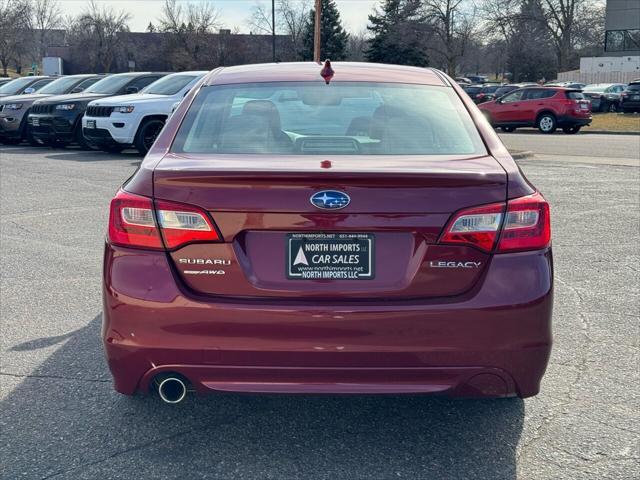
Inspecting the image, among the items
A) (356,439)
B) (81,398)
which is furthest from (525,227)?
(81,398)

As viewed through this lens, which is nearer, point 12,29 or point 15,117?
point 15,117

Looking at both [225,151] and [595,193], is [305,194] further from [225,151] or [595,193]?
[595,193]

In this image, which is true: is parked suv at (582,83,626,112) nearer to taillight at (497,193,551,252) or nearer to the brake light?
taillight at (497,193,551,252)

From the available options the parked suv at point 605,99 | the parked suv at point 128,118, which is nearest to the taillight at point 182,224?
the parked suv at point 128,118

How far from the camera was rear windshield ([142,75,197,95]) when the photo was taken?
54.4 feet

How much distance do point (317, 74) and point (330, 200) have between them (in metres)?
1.40

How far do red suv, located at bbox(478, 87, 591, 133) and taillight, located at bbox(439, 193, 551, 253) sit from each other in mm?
23921

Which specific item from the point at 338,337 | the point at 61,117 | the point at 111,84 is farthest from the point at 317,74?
the point at 111,84

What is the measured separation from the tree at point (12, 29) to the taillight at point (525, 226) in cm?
6322

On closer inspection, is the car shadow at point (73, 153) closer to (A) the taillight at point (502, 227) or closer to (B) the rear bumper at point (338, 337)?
(B) the rear bumper at point (338, 337)

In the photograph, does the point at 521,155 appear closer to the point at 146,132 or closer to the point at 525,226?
the point at 146,132

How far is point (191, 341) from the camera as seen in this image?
9.87 ft

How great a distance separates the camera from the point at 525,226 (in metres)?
3.10

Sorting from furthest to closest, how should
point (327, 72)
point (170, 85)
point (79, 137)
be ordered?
point (79, 137) < point (170, 85) < point (327, 72)
